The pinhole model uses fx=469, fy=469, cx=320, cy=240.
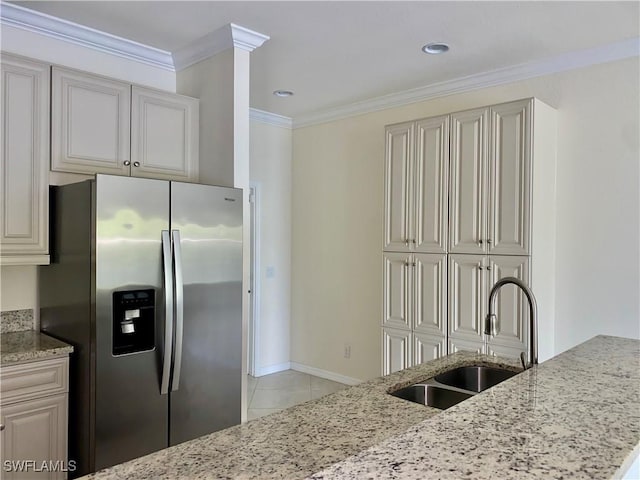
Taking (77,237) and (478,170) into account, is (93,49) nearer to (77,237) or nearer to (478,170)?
(77,237)

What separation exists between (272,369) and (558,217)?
10.6ft

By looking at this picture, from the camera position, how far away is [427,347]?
11.6ft

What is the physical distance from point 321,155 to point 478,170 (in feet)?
6.63

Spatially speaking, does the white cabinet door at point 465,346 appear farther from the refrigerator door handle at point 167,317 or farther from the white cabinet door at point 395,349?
the refrigerator door handle at point 167,317

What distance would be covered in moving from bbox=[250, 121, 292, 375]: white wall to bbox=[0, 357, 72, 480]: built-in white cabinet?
2716 mm

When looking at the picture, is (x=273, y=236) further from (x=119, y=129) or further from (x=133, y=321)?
(x=133, y=321)

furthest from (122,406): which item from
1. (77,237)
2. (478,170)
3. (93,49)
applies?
(478,170)

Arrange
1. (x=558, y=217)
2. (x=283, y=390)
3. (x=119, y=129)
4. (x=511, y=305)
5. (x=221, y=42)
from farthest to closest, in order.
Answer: (x=283, y=390) → (x=558, y=217) → (x=511, y=305) → (x=221, y=42) → (x=119, y=129)

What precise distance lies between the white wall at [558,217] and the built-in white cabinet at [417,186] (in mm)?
523

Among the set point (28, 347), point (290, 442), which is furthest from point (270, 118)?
point (290, 442)

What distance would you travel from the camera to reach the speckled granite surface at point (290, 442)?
988 millimetres

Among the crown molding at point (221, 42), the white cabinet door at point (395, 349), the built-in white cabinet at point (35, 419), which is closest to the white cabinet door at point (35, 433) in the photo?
the built-in white cabinet at point (35, 419)

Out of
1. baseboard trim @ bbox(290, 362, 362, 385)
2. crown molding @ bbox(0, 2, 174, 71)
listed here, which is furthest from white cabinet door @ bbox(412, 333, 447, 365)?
crown molding @ bbox(0, 2, 174, 71)

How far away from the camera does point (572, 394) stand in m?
1.26
